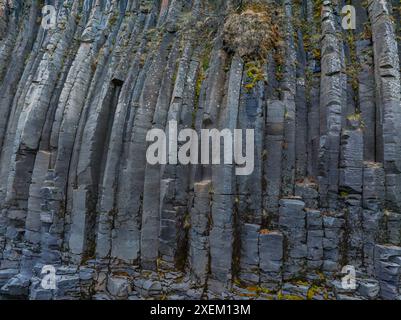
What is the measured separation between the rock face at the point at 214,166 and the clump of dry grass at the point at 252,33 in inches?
2.3

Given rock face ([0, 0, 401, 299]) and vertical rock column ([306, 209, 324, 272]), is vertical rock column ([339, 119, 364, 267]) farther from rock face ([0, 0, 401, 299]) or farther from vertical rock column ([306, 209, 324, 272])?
vertical rock column ([306, 209, 324, 272])

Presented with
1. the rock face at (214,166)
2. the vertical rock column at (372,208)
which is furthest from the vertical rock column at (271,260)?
the vertical rock column at (372,208)

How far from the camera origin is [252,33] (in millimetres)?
9102

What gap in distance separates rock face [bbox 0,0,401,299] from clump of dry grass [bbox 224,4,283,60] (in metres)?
0.06

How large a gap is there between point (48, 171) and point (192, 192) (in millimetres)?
5714

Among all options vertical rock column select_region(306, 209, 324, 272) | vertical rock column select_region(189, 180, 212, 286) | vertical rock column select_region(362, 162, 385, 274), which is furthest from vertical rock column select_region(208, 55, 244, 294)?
vertical rock column select_region(362, 162, 385, 274)

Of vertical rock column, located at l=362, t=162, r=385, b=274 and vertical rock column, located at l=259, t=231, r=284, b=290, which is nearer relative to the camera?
vertical rock column, located at l=362, t=162, r=385, b=274

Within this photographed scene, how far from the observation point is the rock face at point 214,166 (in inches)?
307

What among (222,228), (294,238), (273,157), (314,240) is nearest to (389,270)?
(314,240)

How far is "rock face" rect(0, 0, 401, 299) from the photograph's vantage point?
7.81 m

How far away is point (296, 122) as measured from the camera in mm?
8781

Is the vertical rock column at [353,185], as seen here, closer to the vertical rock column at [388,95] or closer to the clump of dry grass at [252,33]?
the vertical rock column at [388,95]

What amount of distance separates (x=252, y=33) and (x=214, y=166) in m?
4.88

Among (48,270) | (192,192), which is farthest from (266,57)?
(48,270)
